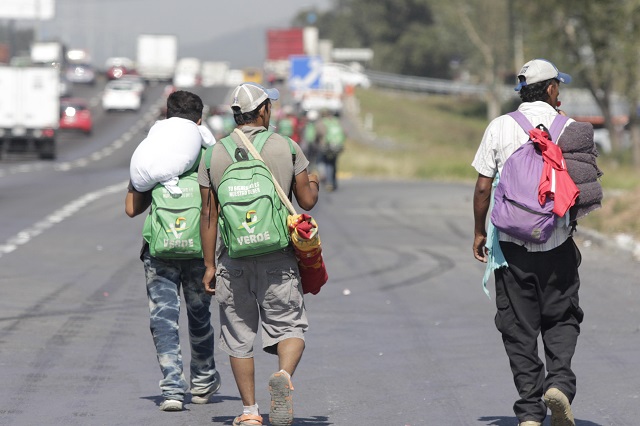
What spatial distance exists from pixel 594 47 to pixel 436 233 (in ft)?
83.2

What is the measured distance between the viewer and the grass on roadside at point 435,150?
2141 cm

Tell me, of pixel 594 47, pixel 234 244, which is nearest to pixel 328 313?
pixel 234 244

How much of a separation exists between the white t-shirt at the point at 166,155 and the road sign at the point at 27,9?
2428 inches

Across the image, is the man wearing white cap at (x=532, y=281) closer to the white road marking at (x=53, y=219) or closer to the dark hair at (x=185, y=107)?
the dark hair at (x=185, y=107)

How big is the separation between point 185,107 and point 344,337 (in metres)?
3.17

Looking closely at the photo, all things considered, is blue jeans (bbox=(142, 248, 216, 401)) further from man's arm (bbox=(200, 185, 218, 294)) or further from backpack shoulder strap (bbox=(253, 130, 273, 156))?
backpack shoulder strap (bbox=(253, 130, 273, 156))

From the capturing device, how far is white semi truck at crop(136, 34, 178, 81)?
305 ft

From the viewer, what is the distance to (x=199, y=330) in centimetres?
758

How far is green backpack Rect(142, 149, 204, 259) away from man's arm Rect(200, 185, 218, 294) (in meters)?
0.54

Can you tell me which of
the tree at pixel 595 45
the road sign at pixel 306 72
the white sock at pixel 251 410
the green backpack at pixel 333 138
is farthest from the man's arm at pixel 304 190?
the road sign at pixel 306 72

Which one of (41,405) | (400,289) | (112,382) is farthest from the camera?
(400,289)

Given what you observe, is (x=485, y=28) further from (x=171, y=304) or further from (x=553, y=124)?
(x=553, y=124)

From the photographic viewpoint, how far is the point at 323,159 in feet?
97.2

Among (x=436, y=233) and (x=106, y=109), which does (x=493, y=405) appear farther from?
(x=106, y=109)
